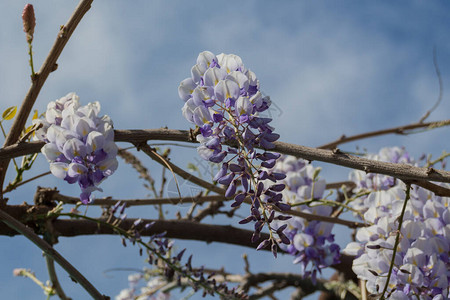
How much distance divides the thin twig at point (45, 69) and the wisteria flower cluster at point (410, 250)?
0.87 meters

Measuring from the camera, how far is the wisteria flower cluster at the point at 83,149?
1108 mm

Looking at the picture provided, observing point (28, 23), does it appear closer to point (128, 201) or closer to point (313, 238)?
point (128, 201)

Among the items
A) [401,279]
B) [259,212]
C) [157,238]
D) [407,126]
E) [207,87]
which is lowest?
[401,279]

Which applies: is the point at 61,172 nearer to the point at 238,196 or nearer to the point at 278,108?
the point at 238,196

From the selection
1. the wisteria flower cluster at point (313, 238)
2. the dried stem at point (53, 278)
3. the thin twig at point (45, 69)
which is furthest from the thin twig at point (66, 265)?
the wisteria flower cluster at point (313, 238)

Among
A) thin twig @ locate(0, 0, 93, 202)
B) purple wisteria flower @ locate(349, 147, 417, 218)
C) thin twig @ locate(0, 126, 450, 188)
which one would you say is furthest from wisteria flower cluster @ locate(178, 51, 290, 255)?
purple wisteria flower @ locate(349, 147, 417, 218)

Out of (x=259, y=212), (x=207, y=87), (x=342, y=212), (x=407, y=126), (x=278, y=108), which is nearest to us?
(x=259, y=212)

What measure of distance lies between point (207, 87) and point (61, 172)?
0.34 m

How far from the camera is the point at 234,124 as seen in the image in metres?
1.03

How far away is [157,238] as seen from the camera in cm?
161

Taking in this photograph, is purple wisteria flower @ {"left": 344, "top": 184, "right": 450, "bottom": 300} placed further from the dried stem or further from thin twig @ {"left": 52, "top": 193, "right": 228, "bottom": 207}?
the dried stem

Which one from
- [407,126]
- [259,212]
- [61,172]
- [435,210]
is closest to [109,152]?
[61,172]

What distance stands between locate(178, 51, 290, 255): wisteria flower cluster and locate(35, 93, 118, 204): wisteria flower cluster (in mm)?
174

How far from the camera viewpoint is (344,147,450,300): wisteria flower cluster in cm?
135
